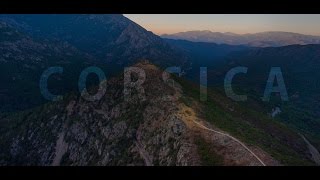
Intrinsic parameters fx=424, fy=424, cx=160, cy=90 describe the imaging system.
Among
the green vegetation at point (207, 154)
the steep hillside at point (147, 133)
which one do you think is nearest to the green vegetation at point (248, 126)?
the steep hillside at point (147, 133)

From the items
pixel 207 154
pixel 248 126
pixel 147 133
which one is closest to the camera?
pixel 207 154

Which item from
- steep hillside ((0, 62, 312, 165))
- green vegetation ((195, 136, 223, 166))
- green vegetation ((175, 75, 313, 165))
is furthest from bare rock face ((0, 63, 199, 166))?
green vegetation ((175, 75, 313, 165))

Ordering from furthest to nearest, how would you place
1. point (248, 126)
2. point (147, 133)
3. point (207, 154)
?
point (248, 126) < point (147, 133) < point (207, 154)

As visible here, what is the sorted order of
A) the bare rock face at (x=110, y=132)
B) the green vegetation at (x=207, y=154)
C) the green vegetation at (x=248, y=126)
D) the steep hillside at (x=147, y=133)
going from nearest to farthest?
1. the green vegetation at (x=207, y=154)
2. the steep hillside at (x=147, y=133)
3. the bare rock face at (x=110, y=132)
4. the green vegetation at (x=248, y=126)

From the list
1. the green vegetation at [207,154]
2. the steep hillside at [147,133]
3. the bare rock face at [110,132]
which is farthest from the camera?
the bare rock face at [110,132]

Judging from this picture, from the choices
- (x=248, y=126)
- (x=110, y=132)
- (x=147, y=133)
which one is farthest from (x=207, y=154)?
(x=110, y=132)

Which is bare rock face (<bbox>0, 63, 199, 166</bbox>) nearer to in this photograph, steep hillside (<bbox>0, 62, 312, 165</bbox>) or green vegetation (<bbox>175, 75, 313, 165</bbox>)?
steep hillside (<bbox>0, 62, 312, 165</bbox>)

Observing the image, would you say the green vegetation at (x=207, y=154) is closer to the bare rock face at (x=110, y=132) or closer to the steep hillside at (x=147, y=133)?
the steep hillside at (x=147, y=133)

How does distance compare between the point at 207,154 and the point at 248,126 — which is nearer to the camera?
the point at 207,154

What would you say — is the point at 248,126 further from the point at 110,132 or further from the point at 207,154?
the point at 207,154

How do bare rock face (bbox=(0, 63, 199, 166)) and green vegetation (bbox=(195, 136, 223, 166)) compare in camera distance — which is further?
bare rock face (bbox=(0, 63, 199, 166))
